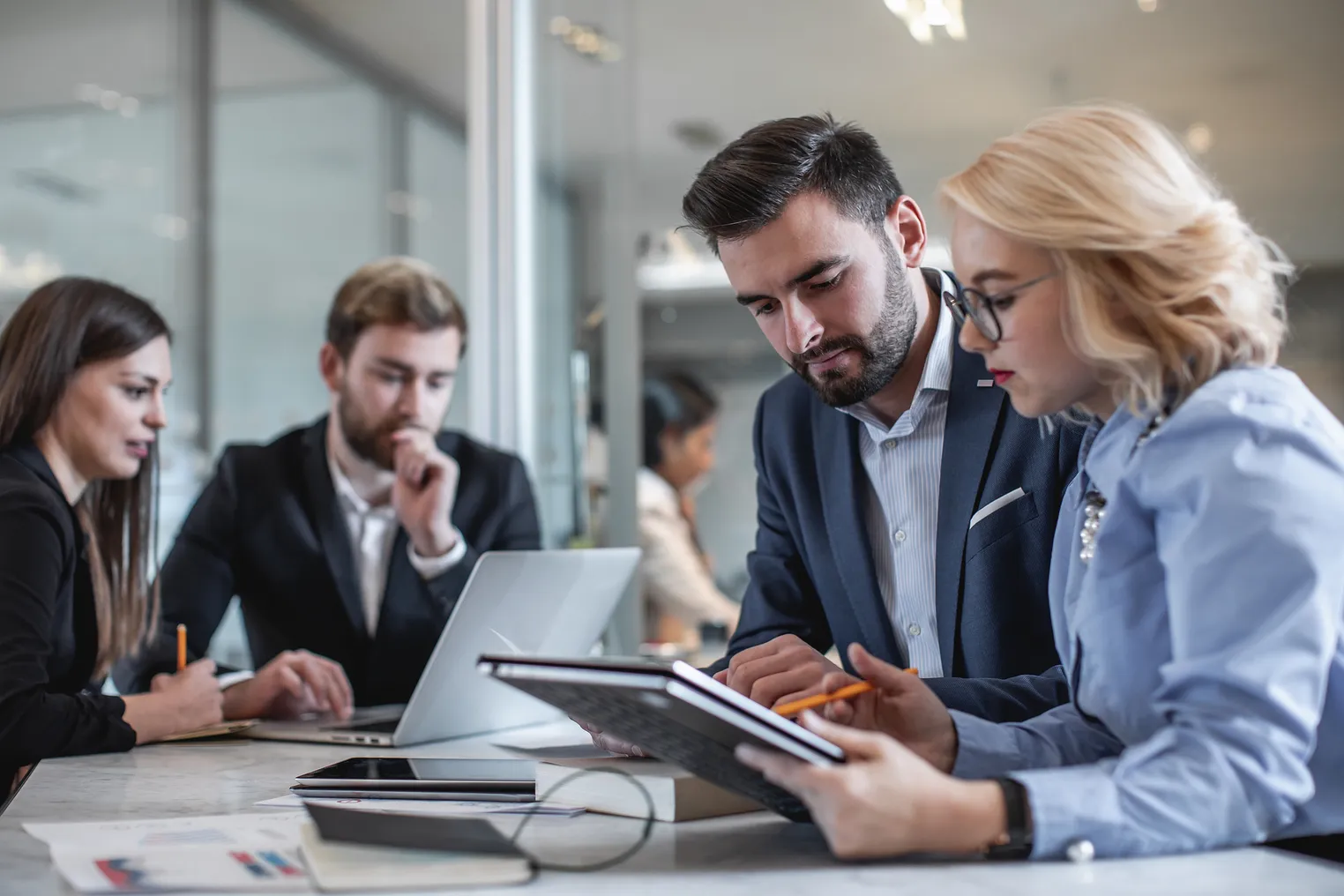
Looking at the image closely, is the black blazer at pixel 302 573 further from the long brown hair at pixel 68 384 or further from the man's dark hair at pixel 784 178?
the man's dark hair at pixel 784 178

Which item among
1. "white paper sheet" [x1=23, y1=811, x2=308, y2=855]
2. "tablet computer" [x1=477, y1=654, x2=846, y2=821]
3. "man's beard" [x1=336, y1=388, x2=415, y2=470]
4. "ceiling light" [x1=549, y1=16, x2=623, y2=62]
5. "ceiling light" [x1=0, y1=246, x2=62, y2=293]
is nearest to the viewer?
"tablet computer" [x1=477, y1=654, x2=846, y2=821]

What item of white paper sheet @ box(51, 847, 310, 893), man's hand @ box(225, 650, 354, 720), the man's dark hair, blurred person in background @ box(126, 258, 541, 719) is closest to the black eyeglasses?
the man's dark hair

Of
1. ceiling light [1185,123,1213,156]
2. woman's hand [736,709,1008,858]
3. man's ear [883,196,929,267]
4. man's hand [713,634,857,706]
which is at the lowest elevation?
woman's hand [736,709,1008,858]

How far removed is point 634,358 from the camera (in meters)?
3.34

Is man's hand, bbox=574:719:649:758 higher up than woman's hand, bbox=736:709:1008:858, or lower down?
lower down

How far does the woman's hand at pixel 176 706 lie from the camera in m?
1.86

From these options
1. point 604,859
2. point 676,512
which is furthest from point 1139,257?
point 676,512

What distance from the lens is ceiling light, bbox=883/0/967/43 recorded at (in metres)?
2.96

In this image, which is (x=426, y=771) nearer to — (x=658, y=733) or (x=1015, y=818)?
(x=658, y=733)

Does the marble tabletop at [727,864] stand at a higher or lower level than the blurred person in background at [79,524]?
lower

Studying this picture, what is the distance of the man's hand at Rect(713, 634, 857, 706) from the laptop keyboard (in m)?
0.19

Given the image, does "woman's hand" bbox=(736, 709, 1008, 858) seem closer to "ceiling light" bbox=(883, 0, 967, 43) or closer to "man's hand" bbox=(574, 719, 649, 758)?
"man's hand" bbox=(574, 719, 649, 758)

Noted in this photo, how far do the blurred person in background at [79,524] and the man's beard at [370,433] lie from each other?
0.45 m

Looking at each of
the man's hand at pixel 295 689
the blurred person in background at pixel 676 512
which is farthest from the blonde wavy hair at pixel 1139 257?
the blurred person in background at pixel 676 512
